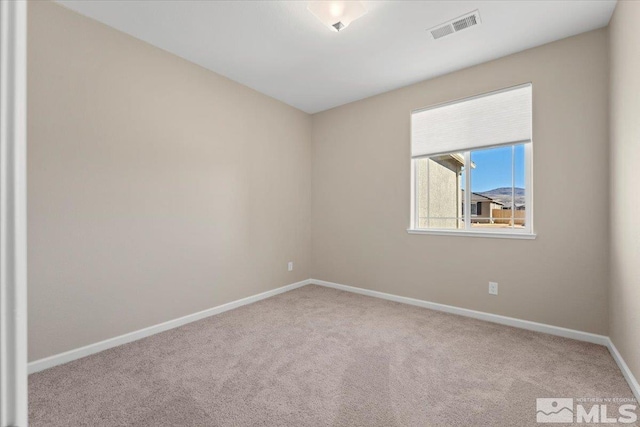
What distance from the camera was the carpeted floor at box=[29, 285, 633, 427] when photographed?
1676 mm

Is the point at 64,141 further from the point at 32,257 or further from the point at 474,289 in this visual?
the point at 474,289

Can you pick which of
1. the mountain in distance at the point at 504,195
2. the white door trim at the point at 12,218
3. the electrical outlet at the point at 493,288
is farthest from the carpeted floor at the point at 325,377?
the white door trim at the point at 12,218

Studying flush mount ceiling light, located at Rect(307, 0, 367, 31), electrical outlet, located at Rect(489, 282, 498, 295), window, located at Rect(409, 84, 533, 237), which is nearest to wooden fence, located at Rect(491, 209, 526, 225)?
window, located at Rect(409, 84, 533, 237)

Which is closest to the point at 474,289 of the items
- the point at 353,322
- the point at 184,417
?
the point at 353,322

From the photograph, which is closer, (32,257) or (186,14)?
(32,257)

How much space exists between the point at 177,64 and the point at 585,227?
405cm

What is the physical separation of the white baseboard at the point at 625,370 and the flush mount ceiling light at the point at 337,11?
3060 millimetres

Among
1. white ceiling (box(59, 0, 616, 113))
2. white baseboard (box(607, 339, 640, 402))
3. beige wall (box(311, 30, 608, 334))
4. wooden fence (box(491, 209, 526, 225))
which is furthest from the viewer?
wooden fence (box(491, 209, 526, 225))

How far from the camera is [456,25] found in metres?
2.48

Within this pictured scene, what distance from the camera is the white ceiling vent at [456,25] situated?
7.77 ft

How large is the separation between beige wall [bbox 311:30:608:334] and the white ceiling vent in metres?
0.75

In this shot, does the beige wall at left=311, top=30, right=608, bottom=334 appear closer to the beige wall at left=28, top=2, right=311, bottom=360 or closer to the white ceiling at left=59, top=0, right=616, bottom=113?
the white ceiling at left=59, top=0, right=616, bottom=113

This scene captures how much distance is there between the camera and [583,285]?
8.45ft

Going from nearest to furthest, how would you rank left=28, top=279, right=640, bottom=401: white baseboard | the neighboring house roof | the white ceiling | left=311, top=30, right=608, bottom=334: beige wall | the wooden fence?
left=28, top=279, right=640, bottom=401: white baseboard, the white ceiling, left=311, top=30, right=608, bottom=334: beige wall, the wooden fence, the neighboring house roof
